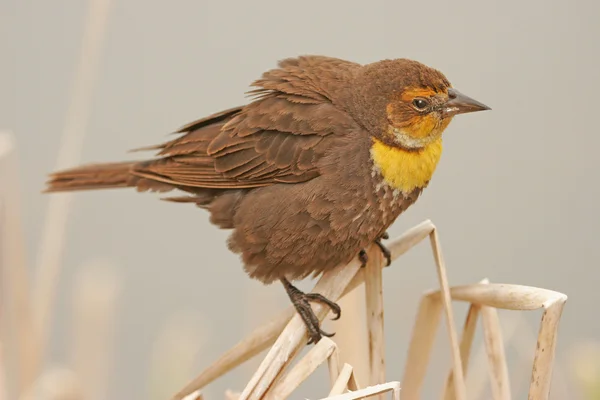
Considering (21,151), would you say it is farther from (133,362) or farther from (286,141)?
(286,141)

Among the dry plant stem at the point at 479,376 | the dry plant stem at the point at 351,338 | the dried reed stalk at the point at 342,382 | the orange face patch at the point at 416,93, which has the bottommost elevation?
the dry plant stem at the point at 479,376

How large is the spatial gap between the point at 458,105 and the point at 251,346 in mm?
976

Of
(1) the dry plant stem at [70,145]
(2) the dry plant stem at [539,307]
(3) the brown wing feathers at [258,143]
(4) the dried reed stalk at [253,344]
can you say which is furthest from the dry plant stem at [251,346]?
(1) the dry plant stem at [70,145]

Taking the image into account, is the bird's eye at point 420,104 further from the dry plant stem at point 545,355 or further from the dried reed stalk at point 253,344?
the dry plant stem at point 545,355

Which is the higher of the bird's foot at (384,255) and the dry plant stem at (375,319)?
the bird's foot at (384,255)

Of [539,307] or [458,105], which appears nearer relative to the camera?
[539,307]

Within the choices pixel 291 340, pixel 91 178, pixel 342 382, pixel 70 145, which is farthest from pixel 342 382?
pixel 91 178

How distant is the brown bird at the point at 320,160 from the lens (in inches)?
123

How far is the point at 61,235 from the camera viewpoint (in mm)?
3262

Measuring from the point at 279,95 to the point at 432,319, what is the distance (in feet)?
2.97

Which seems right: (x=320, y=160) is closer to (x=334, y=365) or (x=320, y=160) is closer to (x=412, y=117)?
(x=412, y=117)

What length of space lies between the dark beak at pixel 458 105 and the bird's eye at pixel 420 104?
0.06 metres

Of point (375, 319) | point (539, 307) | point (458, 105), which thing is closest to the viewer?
point (539, 307)

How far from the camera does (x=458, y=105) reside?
10.1ft
